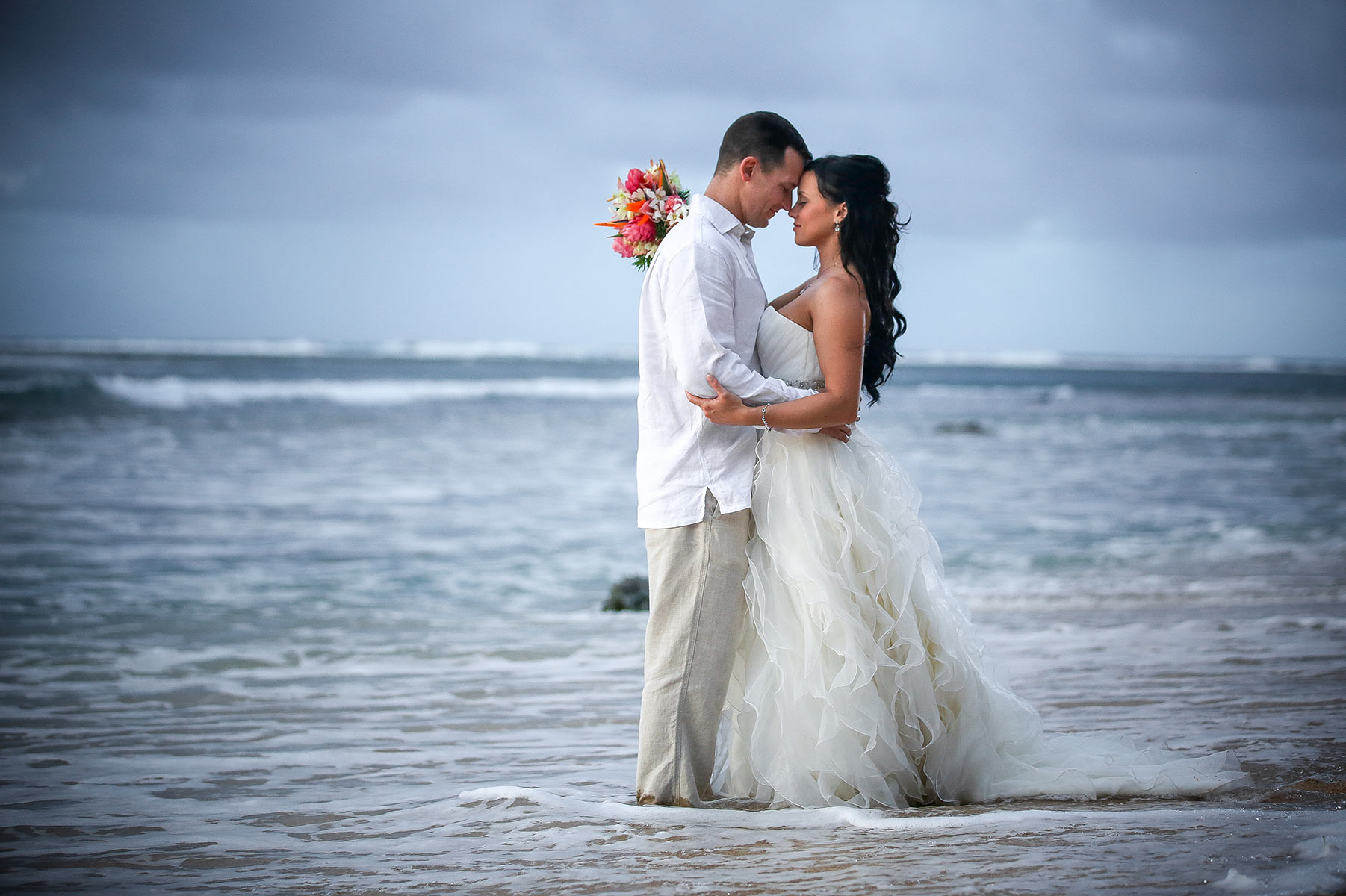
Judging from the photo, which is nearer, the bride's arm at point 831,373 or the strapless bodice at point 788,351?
the bride's arm at point 831,373

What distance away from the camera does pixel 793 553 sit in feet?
10.9

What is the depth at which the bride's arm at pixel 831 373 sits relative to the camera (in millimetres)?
3217

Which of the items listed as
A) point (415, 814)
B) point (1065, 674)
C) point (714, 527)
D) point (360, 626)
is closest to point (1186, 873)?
point (714, 527)

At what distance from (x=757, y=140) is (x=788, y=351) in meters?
0.68

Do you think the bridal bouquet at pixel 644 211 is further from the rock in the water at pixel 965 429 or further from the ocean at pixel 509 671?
the rock in the water at pixel 965 429

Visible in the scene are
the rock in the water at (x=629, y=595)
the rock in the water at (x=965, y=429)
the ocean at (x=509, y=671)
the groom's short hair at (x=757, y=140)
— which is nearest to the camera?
the ocean at (x=509, y=671)

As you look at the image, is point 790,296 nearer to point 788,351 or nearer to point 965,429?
point 788,351

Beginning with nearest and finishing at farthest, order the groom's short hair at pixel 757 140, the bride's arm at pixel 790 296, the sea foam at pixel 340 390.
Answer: the groom's short hair at pixel 757 140 → the bride's arm at pixel 790 296 → the sea foam at pixel 340 390

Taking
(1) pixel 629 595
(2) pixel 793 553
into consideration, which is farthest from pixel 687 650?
(1) pixel 629 595

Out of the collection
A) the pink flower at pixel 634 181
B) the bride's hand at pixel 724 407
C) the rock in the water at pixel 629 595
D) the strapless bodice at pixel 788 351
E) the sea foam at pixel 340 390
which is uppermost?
the pink flower at pixel 634 181

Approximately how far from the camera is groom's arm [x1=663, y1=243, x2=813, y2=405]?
125 inches

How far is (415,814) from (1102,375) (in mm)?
61730

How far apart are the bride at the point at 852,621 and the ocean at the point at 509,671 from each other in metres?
0.15

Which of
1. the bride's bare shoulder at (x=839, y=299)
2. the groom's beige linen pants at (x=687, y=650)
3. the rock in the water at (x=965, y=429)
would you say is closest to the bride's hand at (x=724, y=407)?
the groom's beige linen pants at (x=687, y=650)
